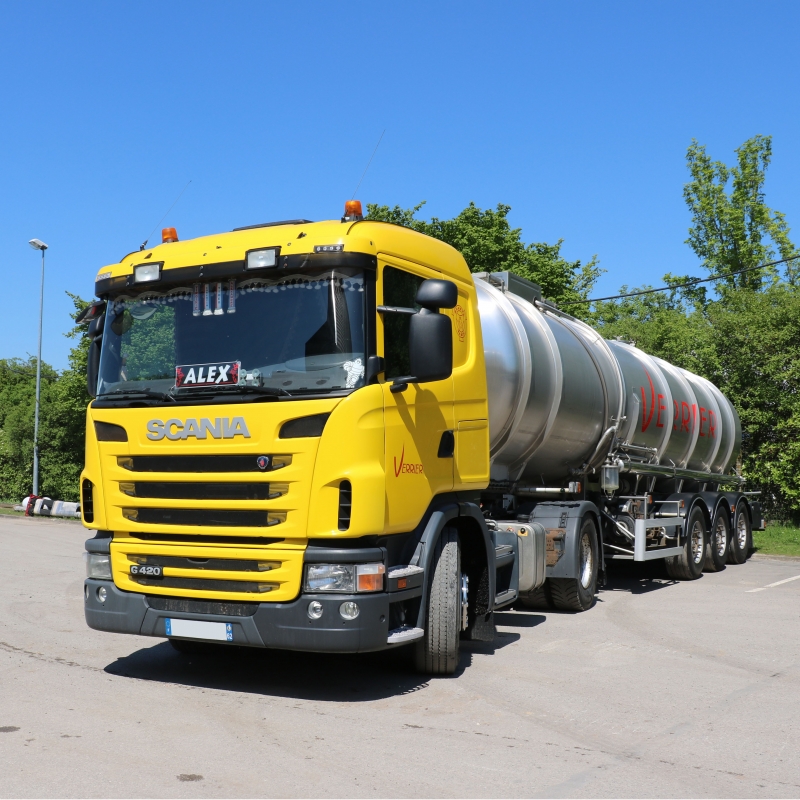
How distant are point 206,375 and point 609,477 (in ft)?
22.7

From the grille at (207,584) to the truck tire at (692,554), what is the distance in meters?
Result: 9.23

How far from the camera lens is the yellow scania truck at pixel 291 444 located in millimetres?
6215

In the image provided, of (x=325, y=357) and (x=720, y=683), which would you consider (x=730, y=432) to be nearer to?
(x=720, y=683)

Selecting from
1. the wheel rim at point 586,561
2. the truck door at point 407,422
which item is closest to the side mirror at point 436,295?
the truck door at point 407,422

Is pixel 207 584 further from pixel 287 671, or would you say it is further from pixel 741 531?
pixel 741 531

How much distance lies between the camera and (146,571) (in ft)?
22.1

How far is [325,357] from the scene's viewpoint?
6.34 m

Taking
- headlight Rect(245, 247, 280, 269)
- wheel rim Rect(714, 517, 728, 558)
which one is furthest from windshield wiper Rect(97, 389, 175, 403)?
wheel rim Rect(714, 517, 728, 558)

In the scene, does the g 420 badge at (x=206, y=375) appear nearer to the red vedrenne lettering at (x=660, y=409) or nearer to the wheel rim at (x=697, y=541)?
the red vedrenne lettering at (x=660, y=409)

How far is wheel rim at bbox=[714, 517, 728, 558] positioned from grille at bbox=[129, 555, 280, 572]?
37.3 feet

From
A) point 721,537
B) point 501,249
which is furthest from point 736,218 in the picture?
point 721,537

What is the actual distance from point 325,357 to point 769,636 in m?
5.88

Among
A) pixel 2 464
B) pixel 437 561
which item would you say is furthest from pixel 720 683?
pixel 2 464

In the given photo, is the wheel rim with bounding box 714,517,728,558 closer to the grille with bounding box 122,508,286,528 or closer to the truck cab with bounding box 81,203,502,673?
the truck cab with bounding box 81,203,502,673
